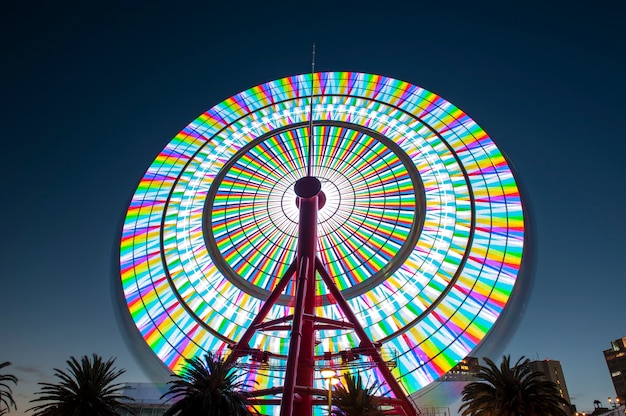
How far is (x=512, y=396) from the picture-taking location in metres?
21.7

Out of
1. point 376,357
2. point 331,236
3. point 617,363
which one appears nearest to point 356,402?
point 376,357

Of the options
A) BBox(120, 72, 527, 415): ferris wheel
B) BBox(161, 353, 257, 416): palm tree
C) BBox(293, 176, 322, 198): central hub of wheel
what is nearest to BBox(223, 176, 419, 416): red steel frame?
BBox(293, 176, 322, 198): central hub of wheel

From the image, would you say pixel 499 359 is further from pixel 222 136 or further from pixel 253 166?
pixel 222 136

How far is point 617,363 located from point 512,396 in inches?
4134

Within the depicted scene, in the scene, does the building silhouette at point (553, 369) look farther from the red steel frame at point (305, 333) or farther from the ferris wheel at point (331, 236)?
the red steel frame at point (305, 333)

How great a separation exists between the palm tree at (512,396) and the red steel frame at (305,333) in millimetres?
3523

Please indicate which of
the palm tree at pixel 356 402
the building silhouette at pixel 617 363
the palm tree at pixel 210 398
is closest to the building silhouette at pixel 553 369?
the building silhouette at pixel 617 363

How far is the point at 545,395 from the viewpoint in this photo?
21.4 metres

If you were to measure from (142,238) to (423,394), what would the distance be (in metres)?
20.4

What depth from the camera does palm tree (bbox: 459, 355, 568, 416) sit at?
21125 millimetres

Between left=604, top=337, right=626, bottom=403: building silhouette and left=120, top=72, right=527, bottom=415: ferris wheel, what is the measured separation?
99.4m

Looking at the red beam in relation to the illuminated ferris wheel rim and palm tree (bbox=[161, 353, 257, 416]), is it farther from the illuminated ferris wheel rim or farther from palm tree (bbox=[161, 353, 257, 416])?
palm tree (bbox=[161, 353, 257, 416])

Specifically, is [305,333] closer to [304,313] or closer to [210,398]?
[304,313]

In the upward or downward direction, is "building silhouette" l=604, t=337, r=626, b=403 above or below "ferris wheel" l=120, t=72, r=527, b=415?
above
